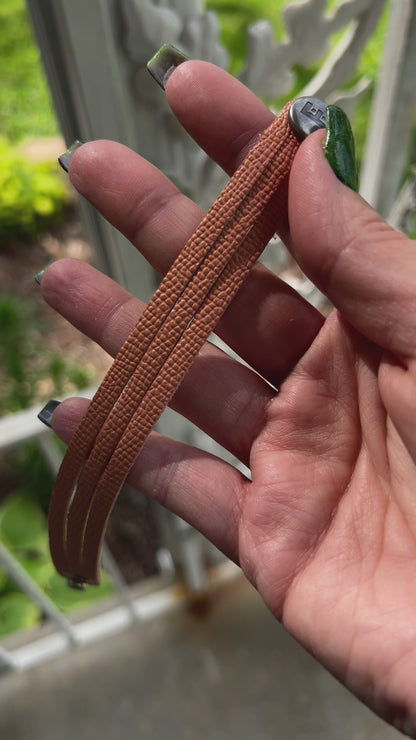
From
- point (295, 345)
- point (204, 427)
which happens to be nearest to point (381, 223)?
point (295, 345)

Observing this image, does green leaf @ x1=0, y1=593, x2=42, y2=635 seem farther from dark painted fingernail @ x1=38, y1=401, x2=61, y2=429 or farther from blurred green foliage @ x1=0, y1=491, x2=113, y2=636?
dark painted fingernail @ x1=38, y1=401, x2=61, y2=429

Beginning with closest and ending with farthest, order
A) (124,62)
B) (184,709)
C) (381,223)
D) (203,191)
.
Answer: (381,223), (124,62), (203,191), (184,709)

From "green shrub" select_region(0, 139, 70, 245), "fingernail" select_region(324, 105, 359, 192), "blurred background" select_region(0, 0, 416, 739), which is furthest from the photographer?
"green shrub" select_region(0, 139, 70, 245)

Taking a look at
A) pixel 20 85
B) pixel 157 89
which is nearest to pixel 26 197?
pixel 20 85

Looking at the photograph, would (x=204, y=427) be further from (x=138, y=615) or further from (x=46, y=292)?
(x=138, y=615)

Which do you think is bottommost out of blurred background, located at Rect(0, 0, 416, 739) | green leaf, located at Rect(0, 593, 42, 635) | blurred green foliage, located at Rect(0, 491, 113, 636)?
green leaf, located at Rect(0, 593, 42, 635)

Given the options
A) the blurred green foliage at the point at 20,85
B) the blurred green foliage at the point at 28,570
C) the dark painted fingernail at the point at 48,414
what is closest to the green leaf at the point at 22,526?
the blurred green foliage at the point at 28,570

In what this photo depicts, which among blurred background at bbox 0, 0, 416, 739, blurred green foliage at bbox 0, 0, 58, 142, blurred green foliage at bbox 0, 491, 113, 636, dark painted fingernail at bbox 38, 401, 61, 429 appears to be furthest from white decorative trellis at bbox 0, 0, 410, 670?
blurred green foliage at bbox 0, 0, 58, 142
